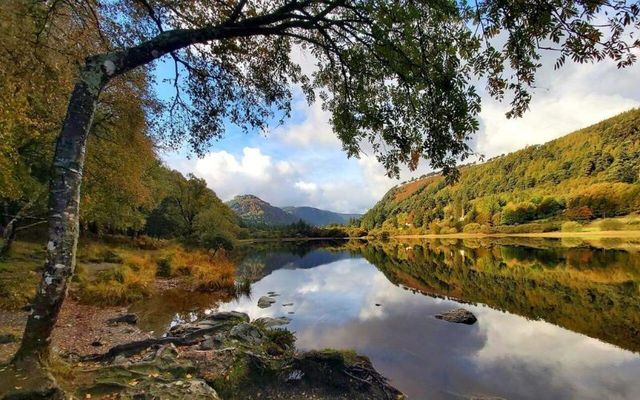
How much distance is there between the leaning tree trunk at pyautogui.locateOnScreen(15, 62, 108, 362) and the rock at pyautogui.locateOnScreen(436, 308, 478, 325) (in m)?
17.9

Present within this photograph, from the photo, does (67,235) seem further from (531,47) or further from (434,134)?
(531,47)

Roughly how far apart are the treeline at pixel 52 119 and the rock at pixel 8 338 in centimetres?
568

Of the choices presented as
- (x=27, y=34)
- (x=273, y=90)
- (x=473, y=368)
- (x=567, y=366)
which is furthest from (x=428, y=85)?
(x=567, y=366)

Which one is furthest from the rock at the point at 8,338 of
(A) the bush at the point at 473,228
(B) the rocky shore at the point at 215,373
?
(A) the bush at the point at 473,228

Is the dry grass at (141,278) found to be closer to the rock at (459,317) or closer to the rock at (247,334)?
the rock at (247,334)

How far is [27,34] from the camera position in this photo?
8.61 m

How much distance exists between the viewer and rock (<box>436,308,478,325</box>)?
1900 centimetres

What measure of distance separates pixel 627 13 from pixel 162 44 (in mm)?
7472

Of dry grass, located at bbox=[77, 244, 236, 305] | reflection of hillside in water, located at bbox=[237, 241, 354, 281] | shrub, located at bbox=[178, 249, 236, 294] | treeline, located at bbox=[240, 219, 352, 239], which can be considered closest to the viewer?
dry grass, located at bbox=[77, 244, 236, 305]

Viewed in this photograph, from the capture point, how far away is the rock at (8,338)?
9678 mm

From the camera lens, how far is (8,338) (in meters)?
9.88

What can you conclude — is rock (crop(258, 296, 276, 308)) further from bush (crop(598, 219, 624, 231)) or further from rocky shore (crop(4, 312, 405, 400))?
bush (crop(598, 219, 624, 231))

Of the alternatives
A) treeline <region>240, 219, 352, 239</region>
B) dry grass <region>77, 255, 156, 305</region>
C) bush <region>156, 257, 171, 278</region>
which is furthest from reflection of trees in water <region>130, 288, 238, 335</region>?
treeline <region>240, 219, 352, 239</region>

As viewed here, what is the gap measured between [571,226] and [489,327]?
297 feet
